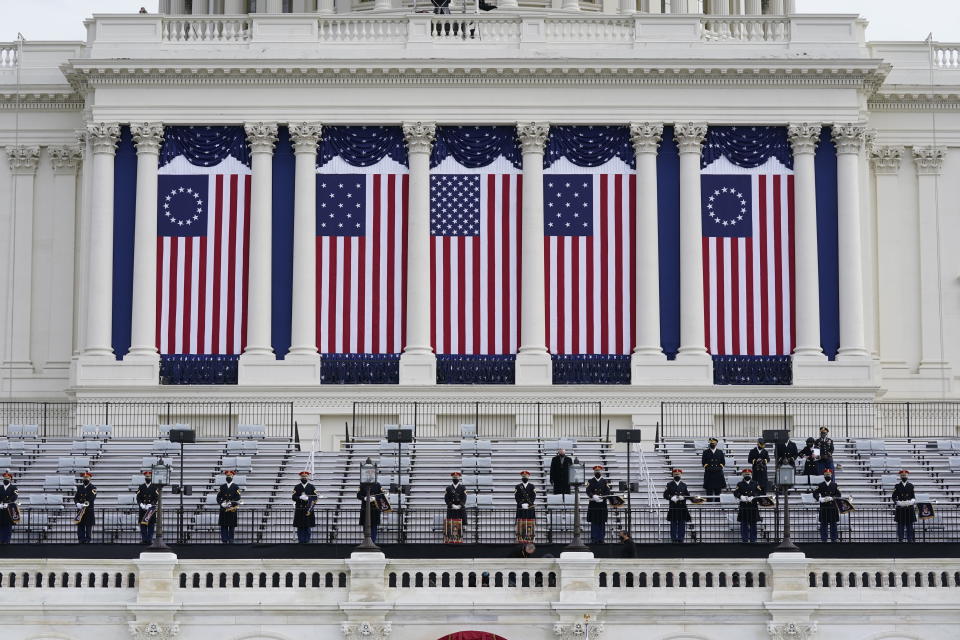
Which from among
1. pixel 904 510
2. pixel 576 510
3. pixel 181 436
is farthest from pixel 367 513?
pixel 904 510

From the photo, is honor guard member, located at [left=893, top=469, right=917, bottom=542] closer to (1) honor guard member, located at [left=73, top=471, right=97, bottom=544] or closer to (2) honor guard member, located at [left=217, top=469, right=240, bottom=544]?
(2) honor guard member, located at [left=217, top=469, right=240, bottom=544]

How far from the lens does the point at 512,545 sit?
44.6 metres

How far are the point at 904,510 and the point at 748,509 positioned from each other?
149 inches

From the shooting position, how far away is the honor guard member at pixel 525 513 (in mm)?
45438

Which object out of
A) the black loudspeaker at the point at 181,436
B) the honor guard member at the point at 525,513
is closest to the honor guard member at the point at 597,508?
the honor guard member at the point at 525,513

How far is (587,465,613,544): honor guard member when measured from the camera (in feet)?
151

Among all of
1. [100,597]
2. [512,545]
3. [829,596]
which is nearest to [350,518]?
[512,545]

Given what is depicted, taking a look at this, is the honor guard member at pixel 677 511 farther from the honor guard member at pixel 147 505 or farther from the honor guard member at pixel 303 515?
the honor guard member at pixel 147 505

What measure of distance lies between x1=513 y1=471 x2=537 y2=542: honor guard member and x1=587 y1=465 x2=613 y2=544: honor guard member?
134 cm

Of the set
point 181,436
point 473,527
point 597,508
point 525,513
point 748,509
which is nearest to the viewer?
point 525,513

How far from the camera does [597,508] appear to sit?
46.3 meters

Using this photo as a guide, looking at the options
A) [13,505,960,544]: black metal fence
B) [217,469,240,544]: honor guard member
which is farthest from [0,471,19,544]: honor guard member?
[217,469,240,544]: honor guard member

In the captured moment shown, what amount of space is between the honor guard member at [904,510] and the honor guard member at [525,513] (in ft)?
28.3

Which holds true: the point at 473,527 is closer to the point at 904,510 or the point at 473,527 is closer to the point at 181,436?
the point at 181,436
